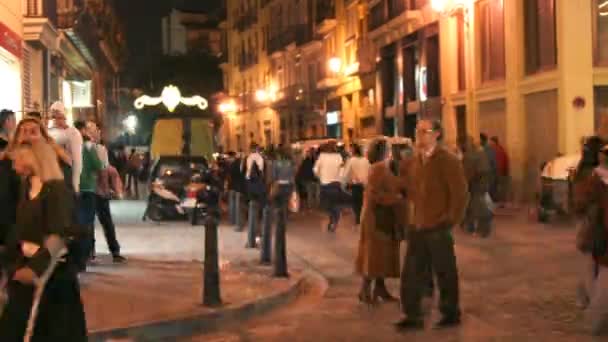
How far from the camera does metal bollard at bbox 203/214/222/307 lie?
1026 centimetres

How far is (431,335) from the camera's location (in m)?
8.98

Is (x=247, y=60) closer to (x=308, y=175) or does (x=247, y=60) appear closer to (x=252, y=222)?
(x=308, y=175)

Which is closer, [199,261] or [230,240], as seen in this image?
[199,261]

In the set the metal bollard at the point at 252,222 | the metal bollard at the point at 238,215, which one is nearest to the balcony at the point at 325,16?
the metal bollard at the point at 238,215

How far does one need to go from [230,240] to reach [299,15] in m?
38.8

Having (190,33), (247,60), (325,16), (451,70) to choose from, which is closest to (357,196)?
(451,70)

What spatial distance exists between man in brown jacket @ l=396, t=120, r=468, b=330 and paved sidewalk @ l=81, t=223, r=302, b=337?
2.05m

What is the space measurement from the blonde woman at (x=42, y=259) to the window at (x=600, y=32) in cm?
2063

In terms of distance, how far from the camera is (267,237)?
14070 millimetres

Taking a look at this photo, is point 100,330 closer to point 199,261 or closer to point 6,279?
point 6,279

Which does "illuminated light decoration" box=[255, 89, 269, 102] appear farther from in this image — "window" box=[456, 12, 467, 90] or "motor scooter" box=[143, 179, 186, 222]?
"motor scooter" box=[143, 179, 186, 222]

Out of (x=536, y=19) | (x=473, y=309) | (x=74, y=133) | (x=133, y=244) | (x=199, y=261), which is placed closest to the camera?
(x=473, y=309)

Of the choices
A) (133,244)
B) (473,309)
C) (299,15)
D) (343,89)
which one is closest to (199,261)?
(133,244)

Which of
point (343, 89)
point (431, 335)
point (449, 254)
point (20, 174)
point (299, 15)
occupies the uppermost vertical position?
point (299, 15)
